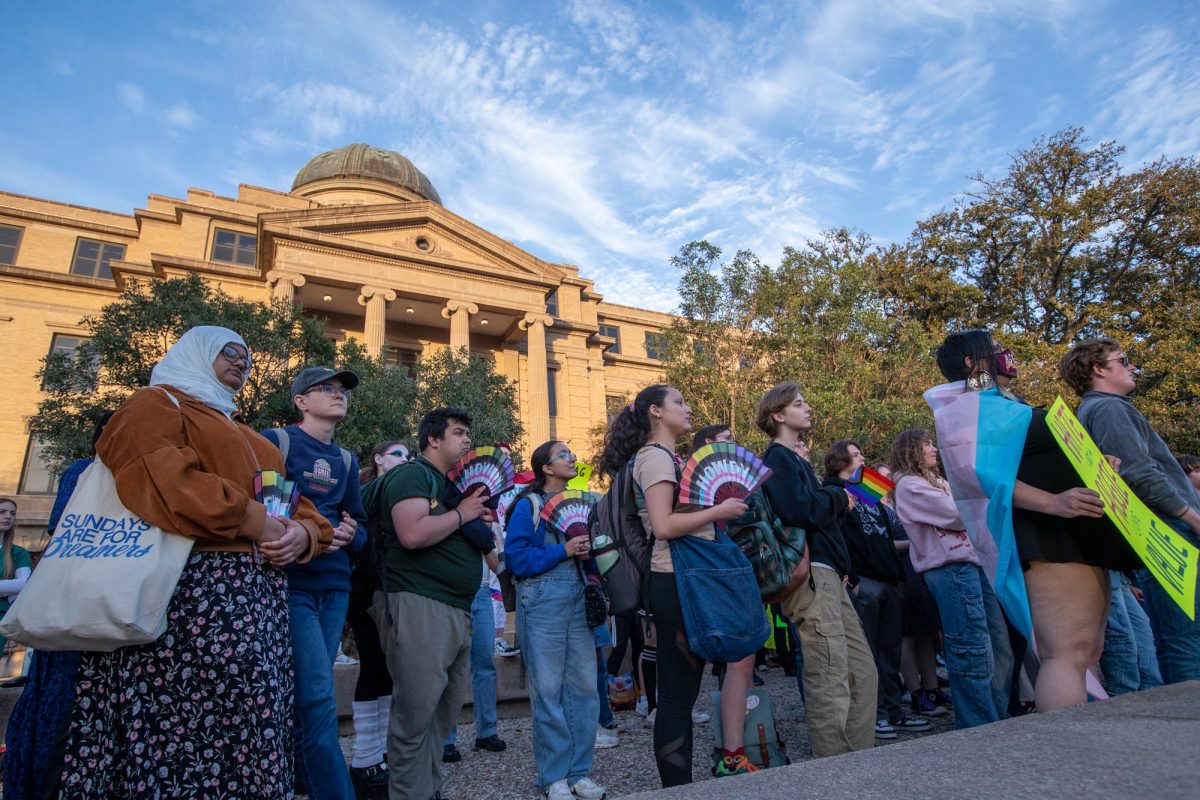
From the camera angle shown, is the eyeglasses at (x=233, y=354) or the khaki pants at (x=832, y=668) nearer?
the eyeglasses at (x=233, y=354)

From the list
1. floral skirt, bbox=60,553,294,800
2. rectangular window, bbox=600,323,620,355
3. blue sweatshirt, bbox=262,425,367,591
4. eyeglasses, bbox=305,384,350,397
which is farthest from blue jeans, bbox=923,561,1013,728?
rectangular window, bbox=600,323,620,355

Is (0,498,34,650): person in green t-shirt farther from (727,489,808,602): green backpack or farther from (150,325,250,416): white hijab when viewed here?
(727,489,808,602): green backpack

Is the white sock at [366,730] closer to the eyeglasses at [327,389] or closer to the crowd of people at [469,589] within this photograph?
the crowd of people at [469,589]

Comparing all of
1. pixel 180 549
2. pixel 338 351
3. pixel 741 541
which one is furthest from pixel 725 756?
pixel 338 351

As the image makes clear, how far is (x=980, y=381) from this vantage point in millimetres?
3342

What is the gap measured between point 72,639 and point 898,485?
4878 millimetres

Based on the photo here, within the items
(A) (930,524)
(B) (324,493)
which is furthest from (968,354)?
(B) (324,493)

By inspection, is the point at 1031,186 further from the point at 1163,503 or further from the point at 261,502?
the point at 261,502

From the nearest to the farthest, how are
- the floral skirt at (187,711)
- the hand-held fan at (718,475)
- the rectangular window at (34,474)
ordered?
the floral skirt at (187,711)
the hand-held fan at (718,475)
the rectangular window at (34,474)

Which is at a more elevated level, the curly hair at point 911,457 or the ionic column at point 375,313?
the ionic column at point 375,313

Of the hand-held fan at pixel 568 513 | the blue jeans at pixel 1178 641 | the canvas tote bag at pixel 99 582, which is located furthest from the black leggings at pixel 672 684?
the blue jeans at pixel 1178 641

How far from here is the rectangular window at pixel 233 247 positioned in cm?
3022

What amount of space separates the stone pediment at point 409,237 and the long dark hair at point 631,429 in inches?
1066

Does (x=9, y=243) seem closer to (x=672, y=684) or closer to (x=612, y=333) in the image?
(x=612, y=333)
